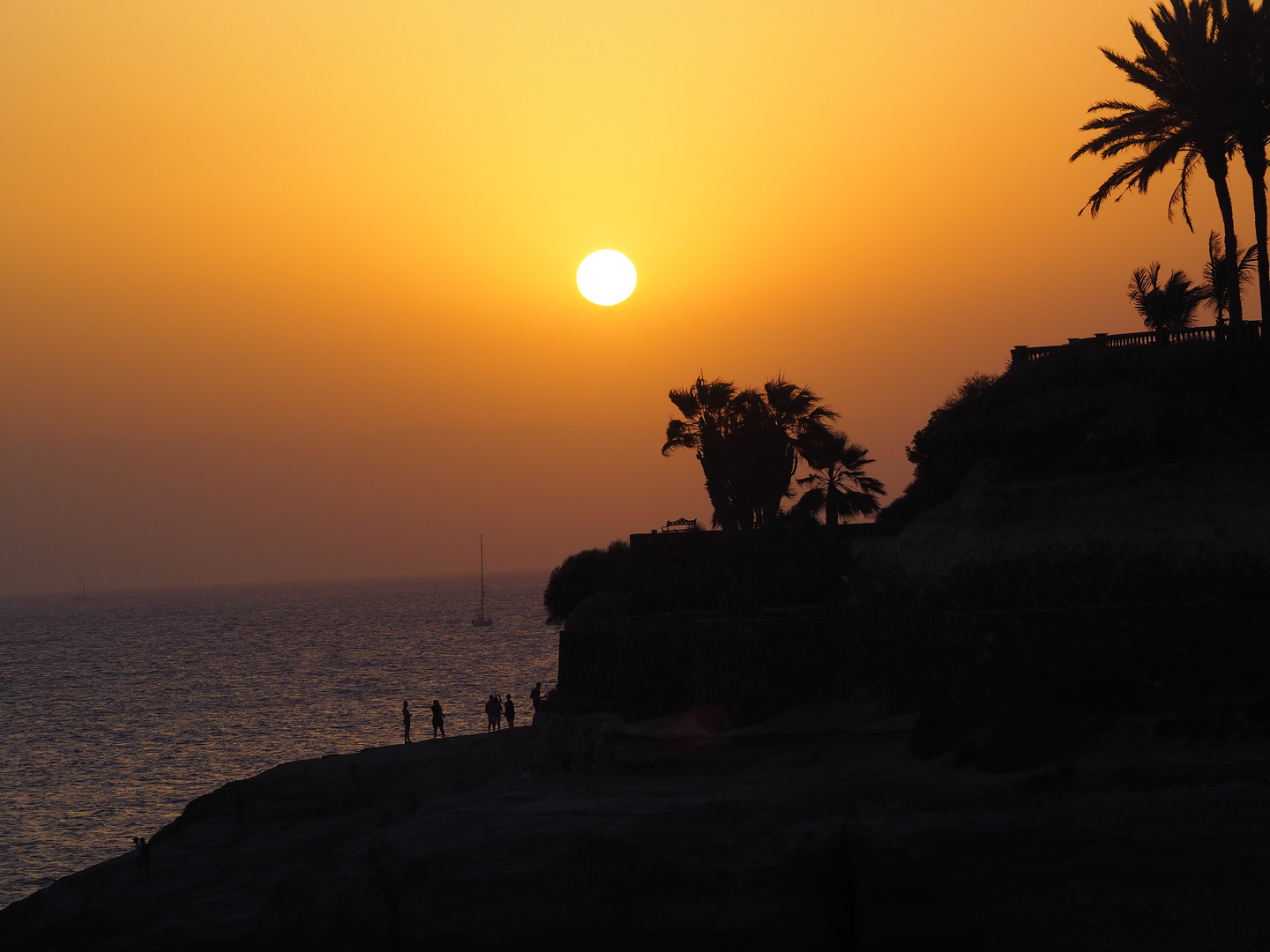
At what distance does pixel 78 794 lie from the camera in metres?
51.2

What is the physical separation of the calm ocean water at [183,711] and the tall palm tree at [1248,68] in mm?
41195

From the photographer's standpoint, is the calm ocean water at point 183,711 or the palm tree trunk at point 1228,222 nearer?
the palm tree trunk at point 1228,222

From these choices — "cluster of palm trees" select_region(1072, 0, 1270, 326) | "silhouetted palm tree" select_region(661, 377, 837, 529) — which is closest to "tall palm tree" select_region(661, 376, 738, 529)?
"silhouetted palm tree" select_region(661, 377, 837, 529)

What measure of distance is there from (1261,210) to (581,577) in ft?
85.4

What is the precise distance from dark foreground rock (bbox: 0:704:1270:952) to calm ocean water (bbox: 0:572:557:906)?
17.6 meters

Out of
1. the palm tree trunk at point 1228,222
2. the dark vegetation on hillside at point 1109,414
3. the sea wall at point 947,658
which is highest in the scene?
the palm tree trunk at point 1228,222

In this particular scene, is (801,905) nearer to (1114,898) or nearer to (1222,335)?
(1114,898)

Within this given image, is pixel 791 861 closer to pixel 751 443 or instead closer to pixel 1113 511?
pixel 1113 511

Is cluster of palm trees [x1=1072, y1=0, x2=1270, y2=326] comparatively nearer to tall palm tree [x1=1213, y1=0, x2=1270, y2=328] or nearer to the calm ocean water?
tall palm tree [x1=1213, y1=0, x2=1270, y2=328]

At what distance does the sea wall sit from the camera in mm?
22984

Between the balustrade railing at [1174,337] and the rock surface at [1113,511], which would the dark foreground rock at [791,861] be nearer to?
the rock surface at [1113,511]

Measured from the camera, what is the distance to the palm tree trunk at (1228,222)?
33.0m

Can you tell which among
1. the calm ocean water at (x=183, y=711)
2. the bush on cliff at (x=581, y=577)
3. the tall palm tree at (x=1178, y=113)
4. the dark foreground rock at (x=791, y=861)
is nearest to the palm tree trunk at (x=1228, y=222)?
the tall palm tree at (x=1178, y=113)

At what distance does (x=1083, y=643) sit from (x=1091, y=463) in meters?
6.56
